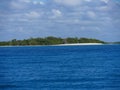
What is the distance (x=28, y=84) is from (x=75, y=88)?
4.01 m

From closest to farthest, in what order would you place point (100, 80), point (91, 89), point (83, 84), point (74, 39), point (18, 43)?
1. point (91, 89)
2. point (83, 84)
3. point (100, 80)
4. point (74, 39)
5. point (18, 43)

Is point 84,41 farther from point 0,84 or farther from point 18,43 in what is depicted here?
point 0,84

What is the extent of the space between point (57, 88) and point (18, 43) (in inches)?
6600

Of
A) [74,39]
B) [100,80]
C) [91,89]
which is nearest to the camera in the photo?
[91,89]

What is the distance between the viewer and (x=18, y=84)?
3341 centimetres

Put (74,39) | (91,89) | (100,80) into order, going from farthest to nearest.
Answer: (74,39) < (100,80) < (91,89)

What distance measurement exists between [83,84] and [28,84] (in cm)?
408

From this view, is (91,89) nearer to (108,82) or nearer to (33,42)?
(108,82)

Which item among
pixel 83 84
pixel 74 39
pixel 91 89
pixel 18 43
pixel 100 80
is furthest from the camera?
pixel 18 43

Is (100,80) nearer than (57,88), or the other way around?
(57,88)

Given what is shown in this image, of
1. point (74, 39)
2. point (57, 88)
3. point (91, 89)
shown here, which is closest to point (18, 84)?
point (57, 88)

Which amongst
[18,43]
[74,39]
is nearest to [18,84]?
[74,39]

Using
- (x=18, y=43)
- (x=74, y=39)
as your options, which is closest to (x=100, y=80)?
(x=74, y=39)

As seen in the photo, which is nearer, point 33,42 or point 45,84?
point 45,84
